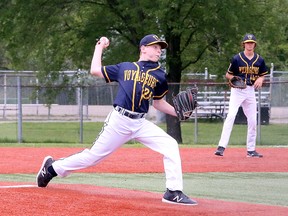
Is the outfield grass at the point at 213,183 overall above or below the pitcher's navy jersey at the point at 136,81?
below

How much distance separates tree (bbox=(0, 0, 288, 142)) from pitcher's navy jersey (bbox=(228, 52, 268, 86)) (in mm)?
7617

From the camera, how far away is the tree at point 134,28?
70.2 ft

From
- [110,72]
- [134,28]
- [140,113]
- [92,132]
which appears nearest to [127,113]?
[140,113]

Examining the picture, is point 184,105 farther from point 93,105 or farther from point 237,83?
point 93,105

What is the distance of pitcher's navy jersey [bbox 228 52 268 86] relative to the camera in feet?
42.9

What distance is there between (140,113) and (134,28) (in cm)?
1449

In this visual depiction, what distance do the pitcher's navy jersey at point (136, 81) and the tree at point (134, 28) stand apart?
12.5m

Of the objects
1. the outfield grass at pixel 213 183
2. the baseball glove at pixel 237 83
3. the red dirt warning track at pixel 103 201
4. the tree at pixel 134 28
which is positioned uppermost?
Result: the tree at pixel 134 28

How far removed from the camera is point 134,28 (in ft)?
73.4

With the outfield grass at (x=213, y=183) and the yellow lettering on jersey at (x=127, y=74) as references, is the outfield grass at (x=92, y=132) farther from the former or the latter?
the yellow lettering on jersey at (x=127, y=74)

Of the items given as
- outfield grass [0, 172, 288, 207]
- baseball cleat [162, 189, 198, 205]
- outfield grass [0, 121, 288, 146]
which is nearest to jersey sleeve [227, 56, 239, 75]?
outfield grass [0, 172, 288, 207]

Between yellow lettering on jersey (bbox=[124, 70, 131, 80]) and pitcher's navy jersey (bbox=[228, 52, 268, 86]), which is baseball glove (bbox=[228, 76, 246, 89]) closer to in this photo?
pitcher's navy jersey (bbox=[228, 52, 268, 86])

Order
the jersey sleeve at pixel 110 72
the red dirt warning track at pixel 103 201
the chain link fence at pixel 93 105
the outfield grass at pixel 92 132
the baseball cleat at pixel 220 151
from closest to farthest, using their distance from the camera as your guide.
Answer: the red dirt warning track at pixel 103 201
the jersey sleeve at pixel 110 72
the baseball cleat at pixel 220 151
the outfield grass at pixel 92 132
the chain link fence at pixel 93 105

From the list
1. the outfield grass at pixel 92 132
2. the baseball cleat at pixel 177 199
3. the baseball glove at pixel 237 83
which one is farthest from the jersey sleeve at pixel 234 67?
the outfield grass at pixel 92 132
